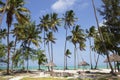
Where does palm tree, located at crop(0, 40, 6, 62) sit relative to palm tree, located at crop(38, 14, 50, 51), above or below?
below

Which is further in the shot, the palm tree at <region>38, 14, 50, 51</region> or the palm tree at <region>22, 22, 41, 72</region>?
the palm tree at <region>38, 14, 50, 51</region>

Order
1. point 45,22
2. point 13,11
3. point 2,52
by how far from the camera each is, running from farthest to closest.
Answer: point 45,22, point 2,52, point 13,11

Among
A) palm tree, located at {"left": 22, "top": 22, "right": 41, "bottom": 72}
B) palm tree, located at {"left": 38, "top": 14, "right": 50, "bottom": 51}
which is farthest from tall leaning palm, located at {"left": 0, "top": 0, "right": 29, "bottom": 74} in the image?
palm tree, located at {"left": 38, "top": 14, "right": 50, "bottom": 51}

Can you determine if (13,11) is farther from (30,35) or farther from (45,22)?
(45,22)

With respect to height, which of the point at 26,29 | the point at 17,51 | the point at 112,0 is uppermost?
the point at 112,0

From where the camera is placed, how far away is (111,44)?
3881cm

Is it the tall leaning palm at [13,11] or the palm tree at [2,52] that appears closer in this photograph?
the tall leaning palm at [13,11]

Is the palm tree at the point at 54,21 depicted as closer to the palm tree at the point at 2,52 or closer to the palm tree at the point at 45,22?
the palm tree at the point at 45,22

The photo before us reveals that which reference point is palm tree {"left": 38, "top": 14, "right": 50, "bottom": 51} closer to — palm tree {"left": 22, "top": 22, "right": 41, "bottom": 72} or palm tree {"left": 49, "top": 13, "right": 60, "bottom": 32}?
palm tree {"left": 49, "top": 13, "right": 60, "bottom": 32}

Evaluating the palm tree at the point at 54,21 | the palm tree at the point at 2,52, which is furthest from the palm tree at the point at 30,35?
the palm tree at the point at 54,21

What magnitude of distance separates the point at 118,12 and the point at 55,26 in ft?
96.9

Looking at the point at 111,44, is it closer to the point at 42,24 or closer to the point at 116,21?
the point at 116,21

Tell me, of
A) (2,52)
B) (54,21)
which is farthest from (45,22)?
(2,52)

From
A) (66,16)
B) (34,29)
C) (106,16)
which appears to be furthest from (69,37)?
(106,16)
